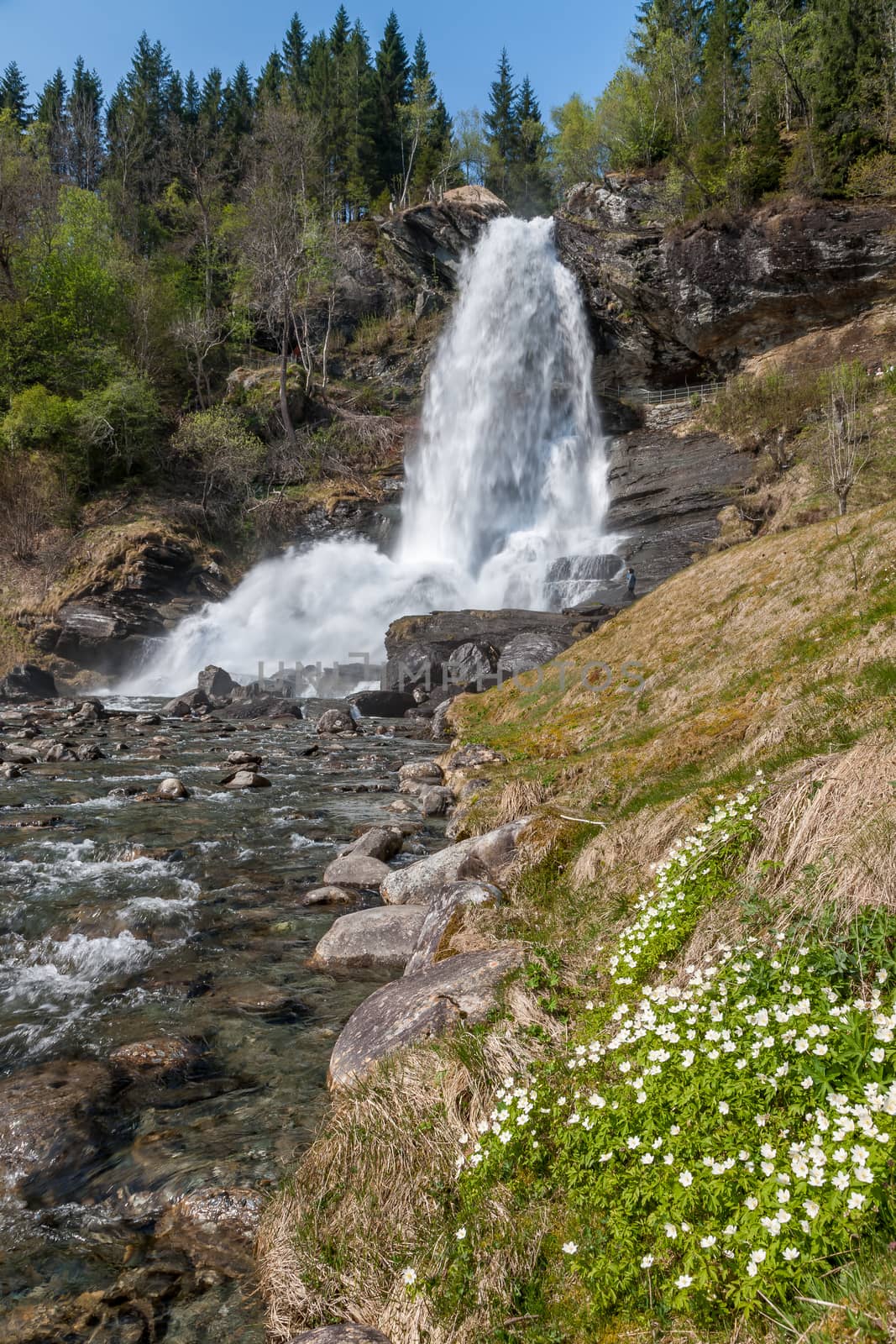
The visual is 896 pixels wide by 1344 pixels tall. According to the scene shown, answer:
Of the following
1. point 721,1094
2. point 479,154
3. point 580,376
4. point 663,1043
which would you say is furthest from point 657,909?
point 479,154

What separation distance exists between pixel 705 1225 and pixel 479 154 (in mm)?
87648

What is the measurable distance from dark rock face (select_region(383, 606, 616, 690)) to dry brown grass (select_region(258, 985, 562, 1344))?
69.3 feet

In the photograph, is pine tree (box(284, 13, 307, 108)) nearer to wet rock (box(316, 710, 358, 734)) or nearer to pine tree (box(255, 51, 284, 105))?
pine tree (box(255, 51, 284, 105))

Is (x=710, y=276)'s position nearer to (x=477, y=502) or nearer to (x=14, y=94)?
(x=477, y=502)

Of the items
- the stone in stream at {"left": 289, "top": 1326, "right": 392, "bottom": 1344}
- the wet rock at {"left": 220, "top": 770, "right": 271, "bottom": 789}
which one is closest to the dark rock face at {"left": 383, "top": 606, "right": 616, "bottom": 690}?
the wet rock at {"left": 220, "top": 770, "right": 271, "bottom": 789}

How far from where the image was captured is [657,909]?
4.58 m

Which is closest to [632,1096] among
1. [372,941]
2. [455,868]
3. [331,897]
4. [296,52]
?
[372,941]

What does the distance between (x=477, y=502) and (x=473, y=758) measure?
27993 millimetres

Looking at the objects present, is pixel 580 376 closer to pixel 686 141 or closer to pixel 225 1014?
pixel 686 141

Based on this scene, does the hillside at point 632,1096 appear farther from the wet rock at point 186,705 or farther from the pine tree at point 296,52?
the pine tree at point 296,52

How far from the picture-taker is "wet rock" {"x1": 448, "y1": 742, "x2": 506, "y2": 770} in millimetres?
13922

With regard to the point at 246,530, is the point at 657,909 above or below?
below

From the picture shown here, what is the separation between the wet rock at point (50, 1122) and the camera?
472cm

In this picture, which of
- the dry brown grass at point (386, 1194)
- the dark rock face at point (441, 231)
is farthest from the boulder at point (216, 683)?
the dark rock face at point (441, 231)
